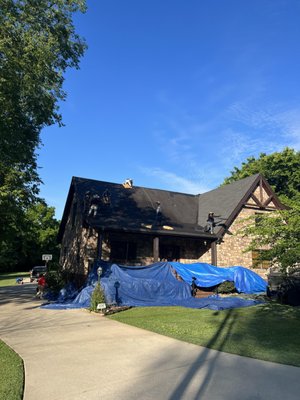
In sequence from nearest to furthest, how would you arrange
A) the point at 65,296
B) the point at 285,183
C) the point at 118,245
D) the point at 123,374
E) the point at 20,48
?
the point at 123,374 < the point at 20,48 < the point at 65,296 < the point at 118,245 < the point at 285,183

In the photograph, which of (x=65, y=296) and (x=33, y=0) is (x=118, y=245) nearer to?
(x=65, y=296)

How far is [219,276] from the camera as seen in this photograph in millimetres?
18750

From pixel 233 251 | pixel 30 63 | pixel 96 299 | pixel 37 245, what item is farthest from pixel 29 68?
pixel 37 245

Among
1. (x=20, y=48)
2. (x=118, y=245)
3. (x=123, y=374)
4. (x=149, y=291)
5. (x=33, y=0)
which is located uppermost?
(x=33, y=0)

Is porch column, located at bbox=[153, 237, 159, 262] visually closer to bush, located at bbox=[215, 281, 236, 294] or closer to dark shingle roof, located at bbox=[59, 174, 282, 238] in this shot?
dark shingle roof, located at bbox=[59, 174, 282, 238]

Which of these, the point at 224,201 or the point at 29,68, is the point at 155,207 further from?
the point at 29,68

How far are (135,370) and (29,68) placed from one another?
10351mm

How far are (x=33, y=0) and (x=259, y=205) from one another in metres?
18.0

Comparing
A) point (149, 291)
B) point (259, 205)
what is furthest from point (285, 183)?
point (149, 291)

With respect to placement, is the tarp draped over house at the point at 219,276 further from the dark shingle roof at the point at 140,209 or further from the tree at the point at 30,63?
the tree at the point at 30,63

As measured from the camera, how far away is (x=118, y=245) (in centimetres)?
2038

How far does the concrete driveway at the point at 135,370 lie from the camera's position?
4.91m

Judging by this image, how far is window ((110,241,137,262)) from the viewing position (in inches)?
794

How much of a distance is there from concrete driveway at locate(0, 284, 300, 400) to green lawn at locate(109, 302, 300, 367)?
56 centimetres
